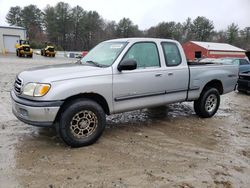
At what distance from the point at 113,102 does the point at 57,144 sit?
125cm

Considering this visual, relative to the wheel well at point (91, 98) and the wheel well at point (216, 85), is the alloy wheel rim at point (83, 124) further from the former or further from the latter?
the wheel well at point (216, 85)

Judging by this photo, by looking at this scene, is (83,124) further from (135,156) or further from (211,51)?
(211,51)

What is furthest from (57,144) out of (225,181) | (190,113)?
(190,113)

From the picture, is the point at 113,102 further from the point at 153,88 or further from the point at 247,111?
the point at 247,111

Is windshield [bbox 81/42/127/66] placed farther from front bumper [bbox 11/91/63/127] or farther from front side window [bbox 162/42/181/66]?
front bumper [bbox 11/91/63/127]

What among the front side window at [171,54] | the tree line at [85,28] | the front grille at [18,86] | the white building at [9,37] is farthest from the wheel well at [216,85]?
the tree line at [85,28]

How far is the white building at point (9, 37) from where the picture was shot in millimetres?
44781

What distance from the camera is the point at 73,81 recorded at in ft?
13.1

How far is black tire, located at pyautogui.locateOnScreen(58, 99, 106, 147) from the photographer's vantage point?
13.1ft

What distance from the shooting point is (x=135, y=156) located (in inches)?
157

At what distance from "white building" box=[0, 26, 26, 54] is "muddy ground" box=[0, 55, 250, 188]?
44.6 meters

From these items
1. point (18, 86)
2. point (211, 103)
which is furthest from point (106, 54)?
point (211, 103)

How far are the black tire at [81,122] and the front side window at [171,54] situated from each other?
2025mm

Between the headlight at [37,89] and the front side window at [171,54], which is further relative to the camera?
the front side window at [171,54]
